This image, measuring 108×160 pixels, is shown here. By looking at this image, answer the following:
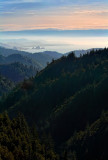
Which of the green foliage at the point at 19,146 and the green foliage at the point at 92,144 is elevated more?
the green foliage at the point at 19,146

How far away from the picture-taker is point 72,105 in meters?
109

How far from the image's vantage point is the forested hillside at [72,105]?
74688 mm

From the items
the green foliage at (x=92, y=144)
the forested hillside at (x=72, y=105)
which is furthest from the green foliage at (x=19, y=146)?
the green foliage at (x=92, y=144)

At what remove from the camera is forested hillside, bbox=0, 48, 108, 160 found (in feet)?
245

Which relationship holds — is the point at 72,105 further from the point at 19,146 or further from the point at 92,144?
the point at 19,146

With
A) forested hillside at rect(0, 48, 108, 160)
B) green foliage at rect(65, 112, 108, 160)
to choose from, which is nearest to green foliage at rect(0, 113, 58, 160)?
forested hillside at rect(0, 48, 108, 160)

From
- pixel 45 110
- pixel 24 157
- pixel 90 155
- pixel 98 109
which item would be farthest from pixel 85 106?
pixel 24 157

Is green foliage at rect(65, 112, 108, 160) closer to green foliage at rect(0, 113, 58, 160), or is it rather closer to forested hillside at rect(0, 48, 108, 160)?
forested hillside at rect(0, 48, 108, 160)

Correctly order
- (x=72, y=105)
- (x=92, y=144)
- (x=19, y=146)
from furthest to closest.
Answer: (x=72, y=105) < (x=92, y=144) < (x=19, y=146)

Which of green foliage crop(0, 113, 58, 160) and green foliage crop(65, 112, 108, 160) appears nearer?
green foliage crop(0, 113, 58, 160)

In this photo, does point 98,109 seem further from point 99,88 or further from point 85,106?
point 99,88

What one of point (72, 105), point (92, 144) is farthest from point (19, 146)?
point (72, 105)

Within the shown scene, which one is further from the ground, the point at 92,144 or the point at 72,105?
the point at 72,105

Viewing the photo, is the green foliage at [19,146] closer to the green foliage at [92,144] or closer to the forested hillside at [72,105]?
the forested hillside at [72,105]
